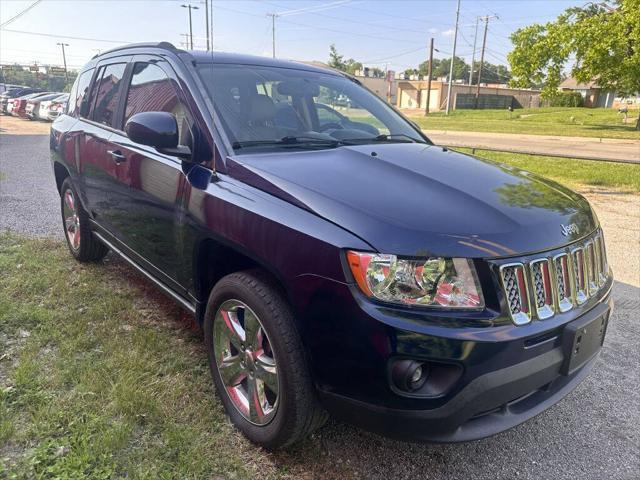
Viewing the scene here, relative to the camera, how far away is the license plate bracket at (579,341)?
6.74 feet

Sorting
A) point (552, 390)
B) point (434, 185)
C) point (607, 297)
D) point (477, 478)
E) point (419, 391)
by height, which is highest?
point (434, 185)

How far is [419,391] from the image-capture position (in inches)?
74.2

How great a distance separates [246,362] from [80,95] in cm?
341

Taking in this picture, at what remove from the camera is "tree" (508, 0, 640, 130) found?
2266cm

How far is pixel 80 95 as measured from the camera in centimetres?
461

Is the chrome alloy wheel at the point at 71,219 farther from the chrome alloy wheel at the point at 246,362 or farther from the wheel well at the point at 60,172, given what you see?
the chrome alloy wheel at the point at 246,362

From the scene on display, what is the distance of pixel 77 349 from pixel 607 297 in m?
3.01

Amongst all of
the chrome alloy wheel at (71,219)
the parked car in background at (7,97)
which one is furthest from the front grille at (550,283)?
the parked car in background at (7,97)

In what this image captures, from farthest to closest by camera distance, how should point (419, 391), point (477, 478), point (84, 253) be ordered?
point (84, 253), point (477, 478), point (419, 391)

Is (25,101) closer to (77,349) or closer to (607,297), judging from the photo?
(77,349)

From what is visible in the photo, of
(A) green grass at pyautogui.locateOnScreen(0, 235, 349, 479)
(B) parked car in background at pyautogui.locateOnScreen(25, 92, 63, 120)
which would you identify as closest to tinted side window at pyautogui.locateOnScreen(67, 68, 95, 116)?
(A) green grass at pyautogui.locateOnScreen(0, 235, 349, 479)

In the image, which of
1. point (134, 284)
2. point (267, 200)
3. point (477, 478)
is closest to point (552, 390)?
point (477, 478)

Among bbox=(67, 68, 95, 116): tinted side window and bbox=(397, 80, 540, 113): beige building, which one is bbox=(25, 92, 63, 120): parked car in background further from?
bbox=(397, 80, 540, 113): beige building

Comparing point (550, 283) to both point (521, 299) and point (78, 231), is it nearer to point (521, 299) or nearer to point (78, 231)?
point (521, 299)
